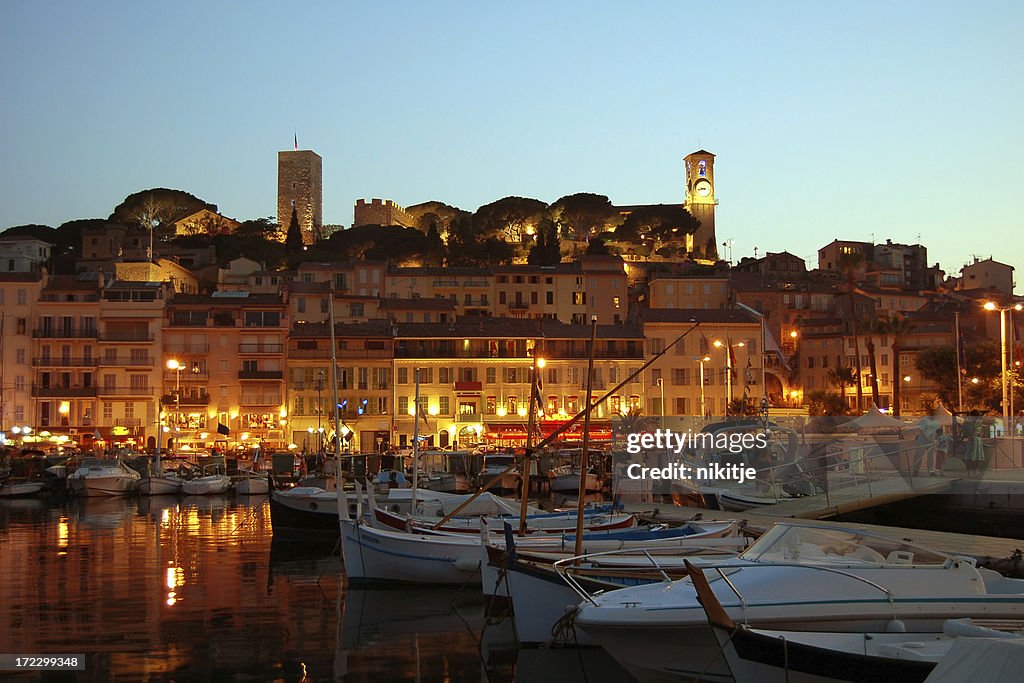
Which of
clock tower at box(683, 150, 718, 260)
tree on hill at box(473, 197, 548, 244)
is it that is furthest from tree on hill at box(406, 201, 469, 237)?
clock tower at box(683, 150, 718, 260)

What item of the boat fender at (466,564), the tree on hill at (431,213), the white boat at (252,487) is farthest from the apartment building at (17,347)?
the tree on hill at (431,213)

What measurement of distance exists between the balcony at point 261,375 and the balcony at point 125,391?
18.7 feet

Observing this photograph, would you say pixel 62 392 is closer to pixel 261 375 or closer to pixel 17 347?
pixel 17 347

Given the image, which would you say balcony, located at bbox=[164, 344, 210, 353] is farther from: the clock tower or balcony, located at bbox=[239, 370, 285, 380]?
the clock tower

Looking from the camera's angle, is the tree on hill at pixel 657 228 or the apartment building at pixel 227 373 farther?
the tree on hill at pixel 657 228

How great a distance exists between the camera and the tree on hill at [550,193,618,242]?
13000 centimetres

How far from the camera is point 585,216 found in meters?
130

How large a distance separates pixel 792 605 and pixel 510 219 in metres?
115

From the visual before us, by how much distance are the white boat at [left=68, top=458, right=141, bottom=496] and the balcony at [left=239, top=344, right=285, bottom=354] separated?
20859 millimetres

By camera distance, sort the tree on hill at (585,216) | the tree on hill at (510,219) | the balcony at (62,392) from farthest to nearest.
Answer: the tree on hill at (585,216)
the tree on hill at (510,219)
the balcony at (62,392)

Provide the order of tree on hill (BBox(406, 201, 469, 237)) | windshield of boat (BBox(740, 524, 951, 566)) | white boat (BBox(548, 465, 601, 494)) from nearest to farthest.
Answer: windshield of boat (BBox(740, 524, 951, 566)), white boat (BBox(548, 465, 601, 494)), tree on hill (BBox(406, 201, 469, 237))

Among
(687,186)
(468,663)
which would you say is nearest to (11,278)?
(468,663)

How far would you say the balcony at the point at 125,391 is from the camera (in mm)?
71562

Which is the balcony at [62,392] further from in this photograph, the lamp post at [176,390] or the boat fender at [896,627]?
the boat fender at [896,627]
